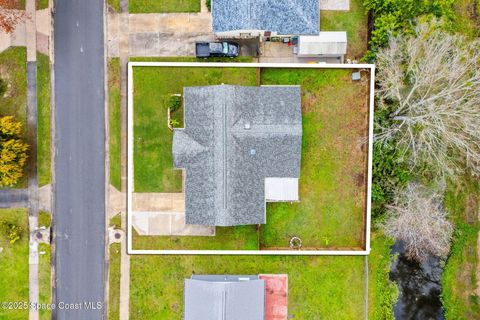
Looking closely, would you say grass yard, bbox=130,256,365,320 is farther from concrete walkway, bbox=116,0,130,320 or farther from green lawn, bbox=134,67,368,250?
green lawn, bbox=134,67,368,250

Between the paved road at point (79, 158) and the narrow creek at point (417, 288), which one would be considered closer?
the paved road at point (79, 158)

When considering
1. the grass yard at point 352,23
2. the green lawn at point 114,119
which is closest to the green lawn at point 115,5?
the green lawn at point 114,119

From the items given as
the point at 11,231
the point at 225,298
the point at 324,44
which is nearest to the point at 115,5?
the point at 324,44

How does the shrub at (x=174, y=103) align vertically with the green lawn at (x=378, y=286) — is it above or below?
above

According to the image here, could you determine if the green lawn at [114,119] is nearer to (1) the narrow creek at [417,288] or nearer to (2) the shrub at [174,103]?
(2) the shrub at [174,103]

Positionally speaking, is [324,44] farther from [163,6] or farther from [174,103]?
[163,6]

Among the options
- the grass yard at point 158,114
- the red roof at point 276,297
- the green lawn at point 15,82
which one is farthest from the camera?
the red roof at point 276,297

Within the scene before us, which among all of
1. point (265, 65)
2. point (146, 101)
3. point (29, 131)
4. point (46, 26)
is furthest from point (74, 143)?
point (265, 65)

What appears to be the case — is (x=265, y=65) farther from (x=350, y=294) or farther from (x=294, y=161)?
(x=350, y=294)
